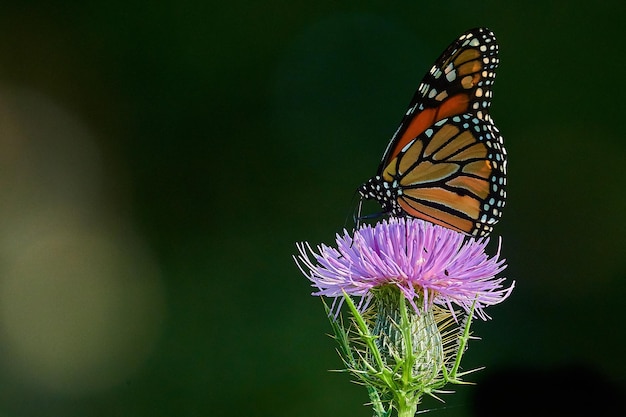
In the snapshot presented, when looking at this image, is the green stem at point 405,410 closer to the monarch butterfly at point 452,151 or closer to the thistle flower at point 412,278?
the thistle flower at point 412,278

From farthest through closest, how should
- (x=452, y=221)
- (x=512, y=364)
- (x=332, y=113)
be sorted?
1. (x=332, y=113)
2. (x=512, y=364)
3. (x=452, y=221)

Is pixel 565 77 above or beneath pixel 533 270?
above

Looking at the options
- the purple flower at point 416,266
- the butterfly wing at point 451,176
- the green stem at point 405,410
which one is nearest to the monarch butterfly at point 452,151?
the butterfly wing at point 451,176

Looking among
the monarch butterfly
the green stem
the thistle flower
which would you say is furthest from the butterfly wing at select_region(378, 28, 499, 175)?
the green stem

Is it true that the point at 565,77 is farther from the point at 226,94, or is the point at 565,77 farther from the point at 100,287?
the point at 100,287

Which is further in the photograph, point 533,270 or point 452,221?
point 533,270

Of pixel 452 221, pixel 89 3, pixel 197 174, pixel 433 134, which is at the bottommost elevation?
pixel 452 221

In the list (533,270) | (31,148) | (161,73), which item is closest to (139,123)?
(161,73)
